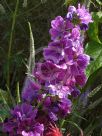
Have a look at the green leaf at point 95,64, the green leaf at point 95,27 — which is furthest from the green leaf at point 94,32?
the green leaf at point 95,64

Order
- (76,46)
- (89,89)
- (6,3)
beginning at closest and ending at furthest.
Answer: (76,46) < (89,89) < (6,3)

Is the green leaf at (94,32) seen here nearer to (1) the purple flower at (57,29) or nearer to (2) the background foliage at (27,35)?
(2) the background foliage at (27,35)

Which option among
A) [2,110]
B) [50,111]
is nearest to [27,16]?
[2,110]

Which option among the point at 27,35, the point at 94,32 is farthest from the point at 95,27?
the point at 27,35

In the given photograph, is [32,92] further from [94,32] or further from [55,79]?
[94,32]

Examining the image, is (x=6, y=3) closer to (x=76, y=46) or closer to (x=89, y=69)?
(x=89, y=69)

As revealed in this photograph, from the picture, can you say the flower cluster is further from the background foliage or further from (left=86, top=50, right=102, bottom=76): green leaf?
the background foliage

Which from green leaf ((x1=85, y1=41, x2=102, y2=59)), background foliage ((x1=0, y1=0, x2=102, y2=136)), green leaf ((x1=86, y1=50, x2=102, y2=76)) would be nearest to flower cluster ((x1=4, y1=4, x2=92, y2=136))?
green leaf ((x1=86, y1=50, x2=102, y2=76))
